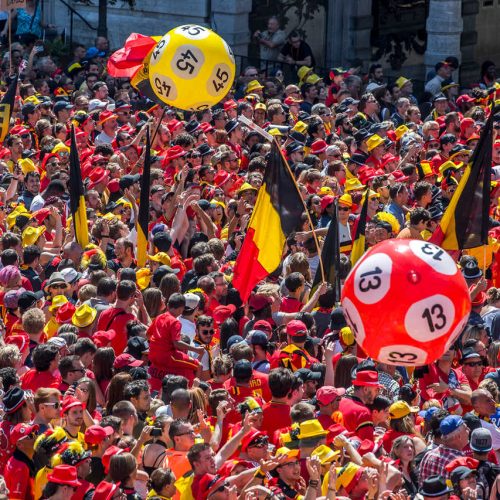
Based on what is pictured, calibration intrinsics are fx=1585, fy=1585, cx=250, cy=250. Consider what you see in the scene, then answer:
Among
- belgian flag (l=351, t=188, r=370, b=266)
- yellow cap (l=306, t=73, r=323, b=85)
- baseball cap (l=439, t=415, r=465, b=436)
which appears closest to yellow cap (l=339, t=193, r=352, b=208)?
belgian flag (l=351, t=188, r=370, b=266)

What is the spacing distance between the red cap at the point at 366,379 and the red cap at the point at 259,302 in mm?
2026

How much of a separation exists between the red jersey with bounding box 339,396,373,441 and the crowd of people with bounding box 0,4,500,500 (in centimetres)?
1

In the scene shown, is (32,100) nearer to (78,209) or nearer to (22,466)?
(78,209)

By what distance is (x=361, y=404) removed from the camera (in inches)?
407

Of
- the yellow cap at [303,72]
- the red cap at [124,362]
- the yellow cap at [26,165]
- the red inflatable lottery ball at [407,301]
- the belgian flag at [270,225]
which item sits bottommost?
the yellow cap at [303,72]

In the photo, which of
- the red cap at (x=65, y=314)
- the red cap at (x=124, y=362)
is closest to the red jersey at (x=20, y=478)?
the red cap at (x=124, y=362)

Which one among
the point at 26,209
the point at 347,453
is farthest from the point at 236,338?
the point at 26,209

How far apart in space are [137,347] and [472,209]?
3.07m

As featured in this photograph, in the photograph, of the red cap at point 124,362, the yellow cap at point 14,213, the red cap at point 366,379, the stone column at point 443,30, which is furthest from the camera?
the stone column at point 443,30

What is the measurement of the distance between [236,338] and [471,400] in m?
1.90

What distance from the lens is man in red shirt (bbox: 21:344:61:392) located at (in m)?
10.6

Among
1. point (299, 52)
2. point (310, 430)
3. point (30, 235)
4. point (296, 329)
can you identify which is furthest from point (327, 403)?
point (299, 52)

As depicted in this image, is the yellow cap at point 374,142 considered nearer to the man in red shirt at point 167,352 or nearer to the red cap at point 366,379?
the man in red shirt at point 167,352

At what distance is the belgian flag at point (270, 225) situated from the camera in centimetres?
1245
